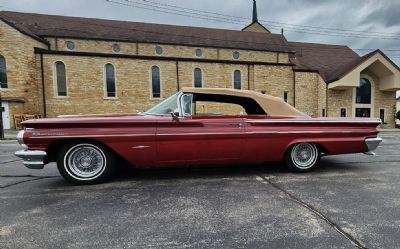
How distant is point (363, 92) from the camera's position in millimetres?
27375

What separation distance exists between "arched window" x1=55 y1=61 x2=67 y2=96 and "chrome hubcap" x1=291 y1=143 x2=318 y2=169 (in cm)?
2372

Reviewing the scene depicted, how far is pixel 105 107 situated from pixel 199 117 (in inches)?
865

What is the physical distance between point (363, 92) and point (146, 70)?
23.9 metres

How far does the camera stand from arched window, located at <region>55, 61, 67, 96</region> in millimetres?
22641

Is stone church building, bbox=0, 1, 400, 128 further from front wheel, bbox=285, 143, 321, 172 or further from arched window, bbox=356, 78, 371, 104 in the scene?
front wheel, bbox=285, 143, 321, 172

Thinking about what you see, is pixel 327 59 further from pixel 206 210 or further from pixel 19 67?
pixel 206 210

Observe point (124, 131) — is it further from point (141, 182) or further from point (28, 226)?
point (28, 226)

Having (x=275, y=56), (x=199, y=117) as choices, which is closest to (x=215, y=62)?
(x=275, y=56)

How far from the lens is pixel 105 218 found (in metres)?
2.64

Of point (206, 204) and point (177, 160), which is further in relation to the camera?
point (177, 160)

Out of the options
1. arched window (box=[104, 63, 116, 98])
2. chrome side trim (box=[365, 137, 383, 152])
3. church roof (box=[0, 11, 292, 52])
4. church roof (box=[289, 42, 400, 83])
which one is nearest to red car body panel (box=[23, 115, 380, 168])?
chrome side trim (box=[365, 137, 383, 152])

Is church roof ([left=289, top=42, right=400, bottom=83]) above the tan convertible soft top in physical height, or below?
above

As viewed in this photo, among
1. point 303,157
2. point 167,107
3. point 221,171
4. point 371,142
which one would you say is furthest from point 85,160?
point 371,142

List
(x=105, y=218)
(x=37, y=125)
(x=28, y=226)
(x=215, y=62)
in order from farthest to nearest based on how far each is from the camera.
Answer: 1. (x=215, y=62)
2. (x=37, y=125)
3. (x=105, y=218)
4. (x=28, y=226)
